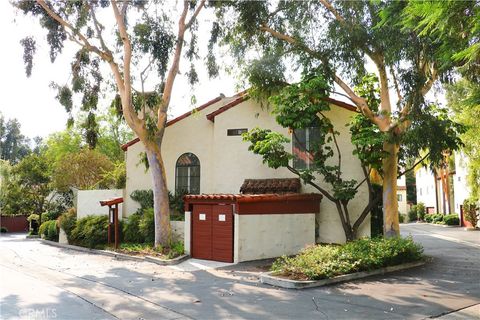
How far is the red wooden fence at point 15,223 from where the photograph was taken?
4006 centimetres

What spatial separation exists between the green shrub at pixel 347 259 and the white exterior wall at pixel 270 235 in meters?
2.78

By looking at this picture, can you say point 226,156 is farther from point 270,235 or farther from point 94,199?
point 94,199

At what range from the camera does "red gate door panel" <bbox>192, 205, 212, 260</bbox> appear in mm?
15555

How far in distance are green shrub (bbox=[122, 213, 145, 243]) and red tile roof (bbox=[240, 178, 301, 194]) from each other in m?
5.00

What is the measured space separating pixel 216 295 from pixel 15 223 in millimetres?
37507

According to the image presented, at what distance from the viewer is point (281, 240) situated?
15859mm

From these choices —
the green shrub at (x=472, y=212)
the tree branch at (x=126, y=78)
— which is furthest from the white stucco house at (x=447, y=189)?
the tree branch at (x=126, y=78)

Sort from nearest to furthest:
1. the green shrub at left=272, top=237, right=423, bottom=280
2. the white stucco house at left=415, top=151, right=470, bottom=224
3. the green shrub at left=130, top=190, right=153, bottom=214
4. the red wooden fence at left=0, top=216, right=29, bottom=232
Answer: the green shrub at left=272, top=237, right=423, bottom=280
the green shrub at left=130, top=190, right=153, bottom=214
the white stucco house at left=415, top=151, right=470, bottom=224
the red wooden fence at left=0, top=216, right=29, bottom=232

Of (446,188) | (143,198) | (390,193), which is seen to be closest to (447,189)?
(446,188)

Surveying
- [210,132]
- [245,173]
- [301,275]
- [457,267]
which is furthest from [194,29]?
[457,267]

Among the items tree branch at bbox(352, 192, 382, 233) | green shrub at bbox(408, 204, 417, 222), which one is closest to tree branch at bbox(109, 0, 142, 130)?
tree branch at bbox(352, 192, 382, 233)

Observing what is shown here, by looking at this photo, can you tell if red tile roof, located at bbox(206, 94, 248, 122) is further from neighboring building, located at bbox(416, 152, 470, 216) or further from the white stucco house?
the white stucco house

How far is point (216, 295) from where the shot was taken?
383 inches

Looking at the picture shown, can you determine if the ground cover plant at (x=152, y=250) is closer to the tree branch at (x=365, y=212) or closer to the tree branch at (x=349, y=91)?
the tree branch at (x=365, y=212)
